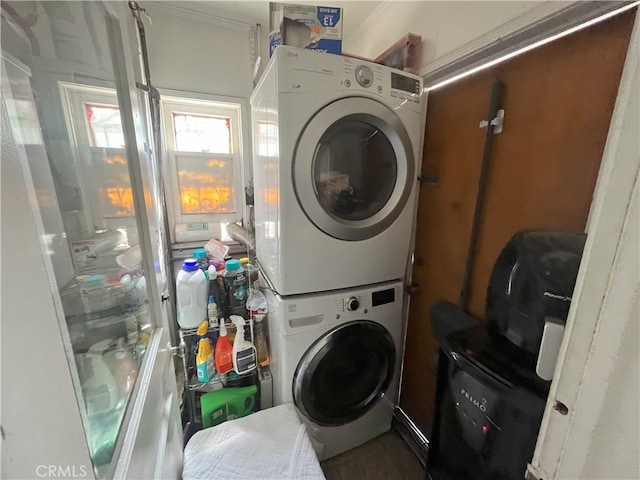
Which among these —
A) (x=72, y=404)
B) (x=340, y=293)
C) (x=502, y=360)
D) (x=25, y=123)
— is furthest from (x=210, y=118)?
(x=502, y=360)

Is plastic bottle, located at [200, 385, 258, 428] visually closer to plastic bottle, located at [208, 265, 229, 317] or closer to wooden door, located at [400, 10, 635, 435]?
plastic bottle, located at [208, 265, 229, 317]

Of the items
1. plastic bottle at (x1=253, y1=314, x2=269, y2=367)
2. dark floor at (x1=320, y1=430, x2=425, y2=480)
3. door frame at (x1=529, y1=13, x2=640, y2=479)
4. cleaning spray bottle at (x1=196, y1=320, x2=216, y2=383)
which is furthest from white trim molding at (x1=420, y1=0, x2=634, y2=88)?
dark floor at (x1=320, y1=430, x2=425, y2=480)

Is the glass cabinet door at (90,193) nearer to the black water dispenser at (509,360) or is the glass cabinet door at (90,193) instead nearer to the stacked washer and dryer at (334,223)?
the stacked washer and dryer at (334,223)

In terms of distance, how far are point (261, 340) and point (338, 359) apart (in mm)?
482

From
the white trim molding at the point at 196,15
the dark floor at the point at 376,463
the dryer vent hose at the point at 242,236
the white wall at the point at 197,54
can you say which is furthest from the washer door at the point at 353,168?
the white trim molding at the point at 196,15

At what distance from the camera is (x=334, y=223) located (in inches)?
41.0

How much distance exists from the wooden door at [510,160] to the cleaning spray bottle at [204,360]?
3.68 ft

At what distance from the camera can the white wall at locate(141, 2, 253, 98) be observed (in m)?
1.68

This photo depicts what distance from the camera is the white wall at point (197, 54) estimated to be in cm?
168

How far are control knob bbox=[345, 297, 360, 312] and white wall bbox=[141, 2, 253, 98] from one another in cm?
171

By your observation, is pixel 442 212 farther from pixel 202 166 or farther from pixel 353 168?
pixel 202 166

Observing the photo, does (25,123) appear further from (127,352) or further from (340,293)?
(340,293)

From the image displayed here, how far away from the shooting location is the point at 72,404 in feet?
1.10

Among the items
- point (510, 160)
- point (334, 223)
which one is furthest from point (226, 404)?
point (510, 160)
